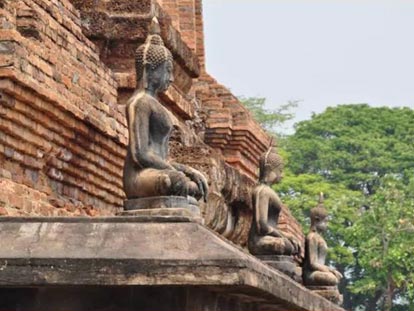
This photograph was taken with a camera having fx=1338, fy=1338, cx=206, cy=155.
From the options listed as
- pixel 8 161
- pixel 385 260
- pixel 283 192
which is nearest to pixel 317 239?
pixel 8 161

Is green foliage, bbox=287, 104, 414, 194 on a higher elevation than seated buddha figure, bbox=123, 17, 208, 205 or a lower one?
higher

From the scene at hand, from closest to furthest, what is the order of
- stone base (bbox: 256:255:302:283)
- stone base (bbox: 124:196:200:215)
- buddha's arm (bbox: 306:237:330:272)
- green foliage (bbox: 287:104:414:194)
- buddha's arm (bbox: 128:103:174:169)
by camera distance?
stone base (bbox: 124:196:200:215)
buddha's arm (bbox: 128:103:174:169)
stone base (bbox: 256:255:302:283)
buddha's arm (bbox: 306:237:330:272)
green foliage (bbox: 287:104:414:194)

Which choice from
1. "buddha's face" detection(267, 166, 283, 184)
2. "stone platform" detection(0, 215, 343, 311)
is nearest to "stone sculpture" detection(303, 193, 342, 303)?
"buddha's face" detection(267, 166, 283, 184)

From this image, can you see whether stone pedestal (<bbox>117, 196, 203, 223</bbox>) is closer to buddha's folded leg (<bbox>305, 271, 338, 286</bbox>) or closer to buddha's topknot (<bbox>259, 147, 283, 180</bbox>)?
buddha's topknot (<bbox>259, 147, 283, 180</bbox>)

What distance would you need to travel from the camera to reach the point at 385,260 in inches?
1449

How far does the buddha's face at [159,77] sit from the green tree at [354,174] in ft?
101

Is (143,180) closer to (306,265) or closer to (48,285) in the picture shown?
(48,285)

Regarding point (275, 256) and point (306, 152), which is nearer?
point (275, 256)

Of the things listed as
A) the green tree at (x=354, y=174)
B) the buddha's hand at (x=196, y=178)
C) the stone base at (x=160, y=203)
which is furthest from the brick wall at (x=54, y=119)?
the green tree at (x=354, y=174)

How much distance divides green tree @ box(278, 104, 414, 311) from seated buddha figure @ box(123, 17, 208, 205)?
30985 mm

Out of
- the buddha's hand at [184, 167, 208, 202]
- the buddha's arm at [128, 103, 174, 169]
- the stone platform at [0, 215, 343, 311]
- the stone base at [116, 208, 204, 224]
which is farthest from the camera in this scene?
the buddha's hand at [184, 167, 208, 202]

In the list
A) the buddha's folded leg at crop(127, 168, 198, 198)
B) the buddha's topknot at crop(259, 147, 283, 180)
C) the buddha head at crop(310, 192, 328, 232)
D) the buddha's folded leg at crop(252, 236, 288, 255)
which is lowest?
the buddha's folded leg at crop(127, 168, 198, 198)

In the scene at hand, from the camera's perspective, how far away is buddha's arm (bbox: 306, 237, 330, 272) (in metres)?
14.8

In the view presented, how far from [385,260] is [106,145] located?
27.9 m
